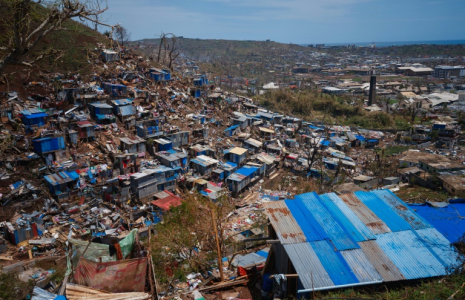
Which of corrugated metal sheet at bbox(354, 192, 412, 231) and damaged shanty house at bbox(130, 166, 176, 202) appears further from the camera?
damaged shanty house at bbox(130, 166, 176, 202)

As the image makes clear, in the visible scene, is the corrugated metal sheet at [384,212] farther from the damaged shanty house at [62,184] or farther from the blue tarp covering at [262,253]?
the damaged shanty house at [62,184]

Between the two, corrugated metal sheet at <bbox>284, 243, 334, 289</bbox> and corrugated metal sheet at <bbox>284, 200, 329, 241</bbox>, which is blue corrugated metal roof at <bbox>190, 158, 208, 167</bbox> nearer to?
corrugated metal sheet at <bbox>284, 200, 329, 241</bbox>

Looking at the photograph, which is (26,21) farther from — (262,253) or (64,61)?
(64,61)

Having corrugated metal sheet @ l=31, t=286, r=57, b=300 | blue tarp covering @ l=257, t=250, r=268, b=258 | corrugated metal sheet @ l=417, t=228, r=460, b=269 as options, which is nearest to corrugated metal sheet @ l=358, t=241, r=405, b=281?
corrugated metal sheet @ l=417, t=228, r=460, b=269

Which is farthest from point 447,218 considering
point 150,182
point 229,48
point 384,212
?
point 229,48

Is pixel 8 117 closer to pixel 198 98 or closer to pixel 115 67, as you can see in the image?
pixel 115 67

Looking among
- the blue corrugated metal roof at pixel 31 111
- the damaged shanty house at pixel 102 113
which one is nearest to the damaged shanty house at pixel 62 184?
the blue corrugated metal roof at pixel 31 111
